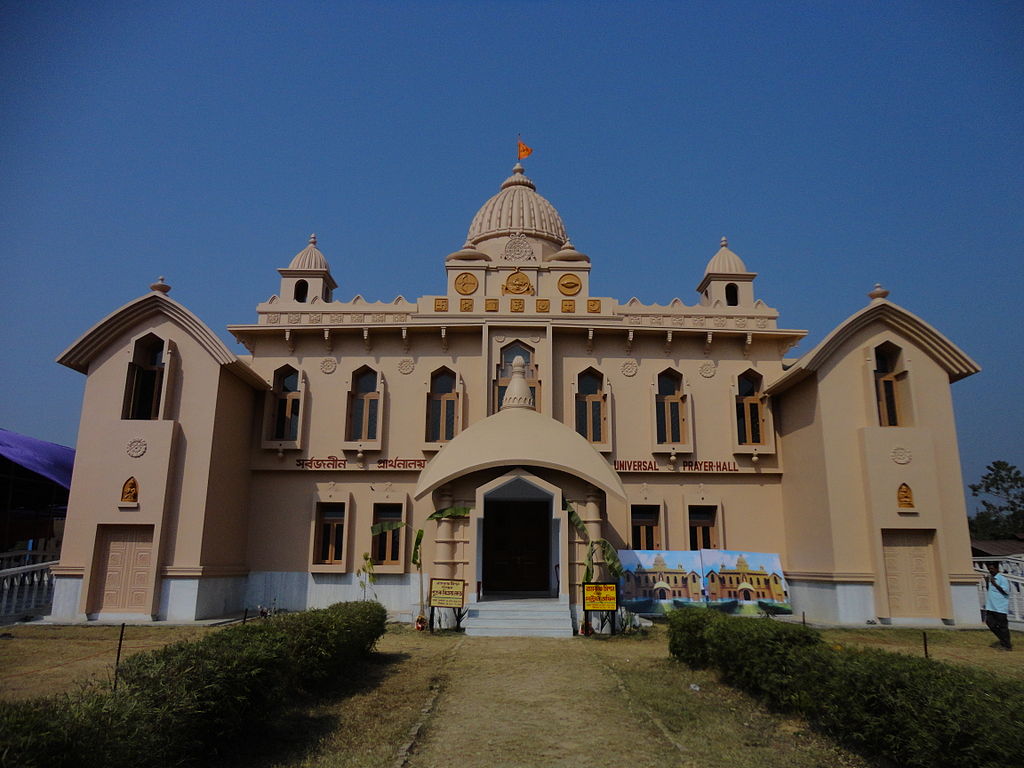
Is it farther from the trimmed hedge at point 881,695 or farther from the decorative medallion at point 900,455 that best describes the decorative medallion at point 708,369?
the trimmed hedge at point 881,695

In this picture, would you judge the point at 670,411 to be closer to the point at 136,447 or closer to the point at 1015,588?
the point at 1015,588

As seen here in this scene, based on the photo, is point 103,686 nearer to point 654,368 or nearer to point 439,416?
point 439,416

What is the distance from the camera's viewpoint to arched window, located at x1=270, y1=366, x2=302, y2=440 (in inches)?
787

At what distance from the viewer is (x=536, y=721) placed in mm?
8102

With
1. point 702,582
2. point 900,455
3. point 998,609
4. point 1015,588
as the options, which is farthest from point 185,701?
point 1015,588

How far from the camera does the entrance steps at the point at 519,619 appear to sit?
14.8 meters

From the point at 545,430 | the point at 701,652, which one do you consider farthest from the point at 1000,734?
the point at 545,430

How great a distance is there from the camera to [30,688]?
9180 mm

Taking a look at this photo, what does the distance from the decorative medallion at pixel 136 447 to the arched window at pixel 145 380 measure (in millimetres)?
793

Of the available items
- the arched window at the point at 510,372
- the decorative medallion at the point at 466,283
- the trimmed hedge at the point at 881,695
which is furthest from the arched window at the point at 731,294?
the trimmed hedge at the point at 881,695

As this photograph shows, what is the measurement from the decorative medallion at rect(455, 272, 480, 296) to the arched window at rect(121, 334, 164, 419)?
8.18 m

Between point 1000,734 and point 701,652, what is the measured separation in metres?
5.90

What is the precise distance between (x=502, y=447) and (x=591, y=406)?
4.84 m

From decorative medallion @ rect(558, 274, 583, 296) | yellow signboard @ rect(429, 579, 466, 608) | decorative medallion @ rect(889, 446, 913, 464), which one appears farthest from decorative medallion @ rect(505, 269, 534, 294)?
decorative medallion @ rect(889, 446, 913, 464)
